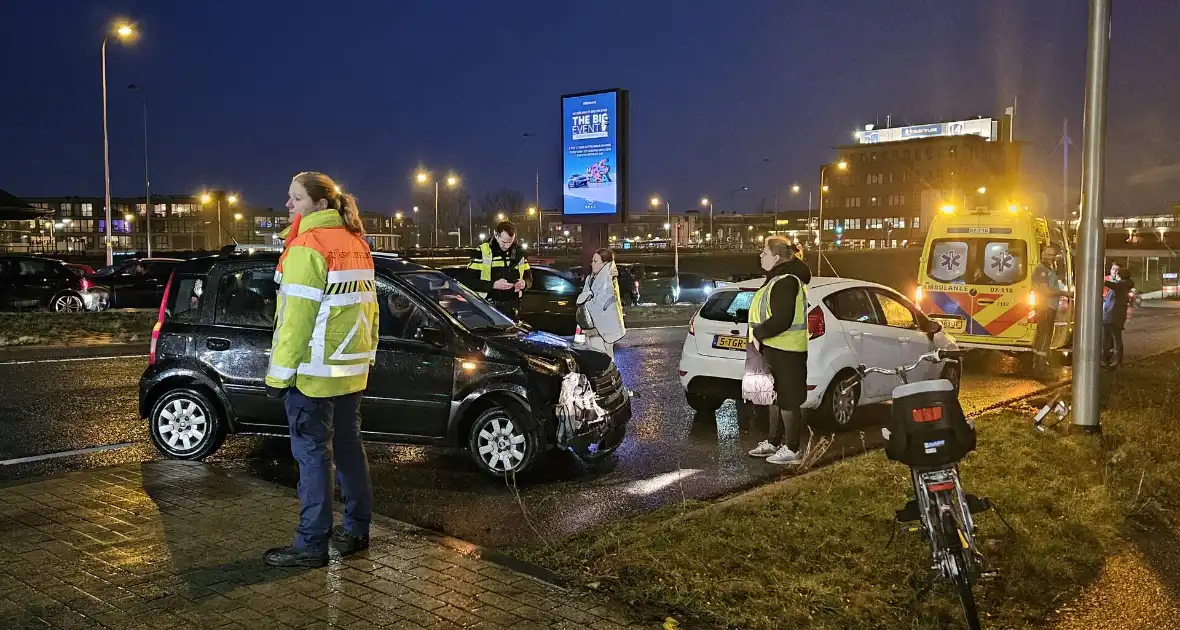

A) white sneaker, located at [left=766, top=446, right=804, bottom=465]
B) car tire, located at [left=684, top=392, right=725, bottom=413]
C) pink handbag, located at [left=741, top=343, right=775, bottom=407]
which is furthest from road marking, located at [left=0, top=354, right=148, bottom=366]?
white sneaker, located at [left=766, top=446, right=804, bottom=465]

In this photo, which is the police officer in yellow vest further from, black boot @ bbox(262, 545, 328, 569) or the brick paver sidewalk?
black boot @ bbox(262, 545, 328, 569)

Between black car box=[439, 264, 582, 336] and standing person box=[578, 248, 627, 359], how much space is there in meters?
7.88

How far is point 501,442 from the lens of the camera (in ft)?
24.9

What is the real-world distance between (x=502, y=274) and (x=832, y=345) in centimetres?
357

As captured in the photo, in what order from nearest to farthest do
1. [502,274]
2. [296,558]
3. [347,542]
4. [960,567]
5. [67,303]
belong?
1. [960,567]
2. [296,558]
3. [347,542]
4. [502,274]
5. [67,303]

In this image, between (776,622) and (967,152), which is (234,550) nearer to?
(776,622)

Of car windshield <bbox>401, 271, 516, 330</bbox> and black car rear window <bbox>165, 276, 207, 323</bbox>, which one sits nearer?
car windshield <bbox>401, 271, 516, 330</bbox>

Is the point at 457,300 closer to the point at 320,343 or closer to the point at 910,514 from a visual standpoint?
the point at 320,343

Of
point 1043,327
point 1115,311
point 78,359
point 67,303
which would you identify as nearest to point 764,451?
point 1043,327

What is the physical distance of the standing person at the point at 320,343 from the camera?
4926 mm

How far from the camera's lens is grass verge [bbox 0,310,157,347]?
54.6ft

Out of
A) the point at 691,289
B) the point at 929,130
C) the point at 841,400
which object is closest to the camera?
the point at 841,400

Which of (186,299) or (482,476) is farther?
(186,299)

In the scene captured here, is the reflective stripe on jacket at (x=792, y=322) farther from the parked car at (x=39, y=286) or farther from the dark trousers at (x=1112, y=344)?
the parked car at (x=39, y=286)
